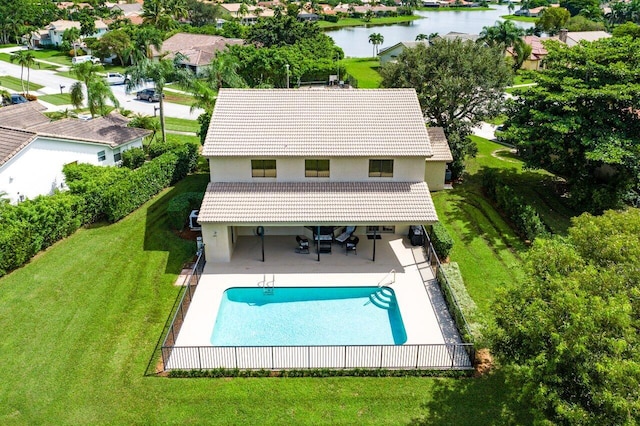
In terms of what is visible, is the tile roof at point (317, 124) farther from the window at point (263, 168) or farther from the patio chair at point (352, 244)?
the patio chair at point (352, 244)

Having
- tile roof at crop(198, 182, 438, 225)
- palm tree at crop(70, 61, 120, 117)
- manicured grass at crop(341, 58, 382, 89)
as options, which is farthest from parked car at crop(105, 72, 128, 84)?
tile roof at crop(198, 182, 438, 225)

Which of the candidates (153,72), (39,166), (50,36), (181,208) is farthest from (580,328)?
(50,36)

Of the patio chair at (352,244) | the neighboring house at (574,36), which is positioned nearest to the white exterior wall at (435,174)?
the patio chair at (352,244)

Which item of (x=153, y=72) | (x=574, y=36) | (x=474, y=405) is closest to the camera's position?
(x=474, y=405)

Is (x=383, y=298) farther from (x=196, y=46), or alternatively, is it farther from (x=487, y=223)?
(x=196, y=46)

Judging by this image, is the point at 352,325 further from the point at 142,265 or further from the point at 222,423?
the point at 142,265

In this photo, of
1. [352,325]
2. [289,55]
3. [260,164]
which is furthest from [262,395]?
[289,55]

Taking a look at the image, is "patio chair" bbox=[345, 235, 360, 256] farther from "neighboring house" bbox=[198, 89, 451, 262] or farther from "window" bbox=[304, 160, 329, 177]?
"window" bbox=[304, 160, 329, 177]
